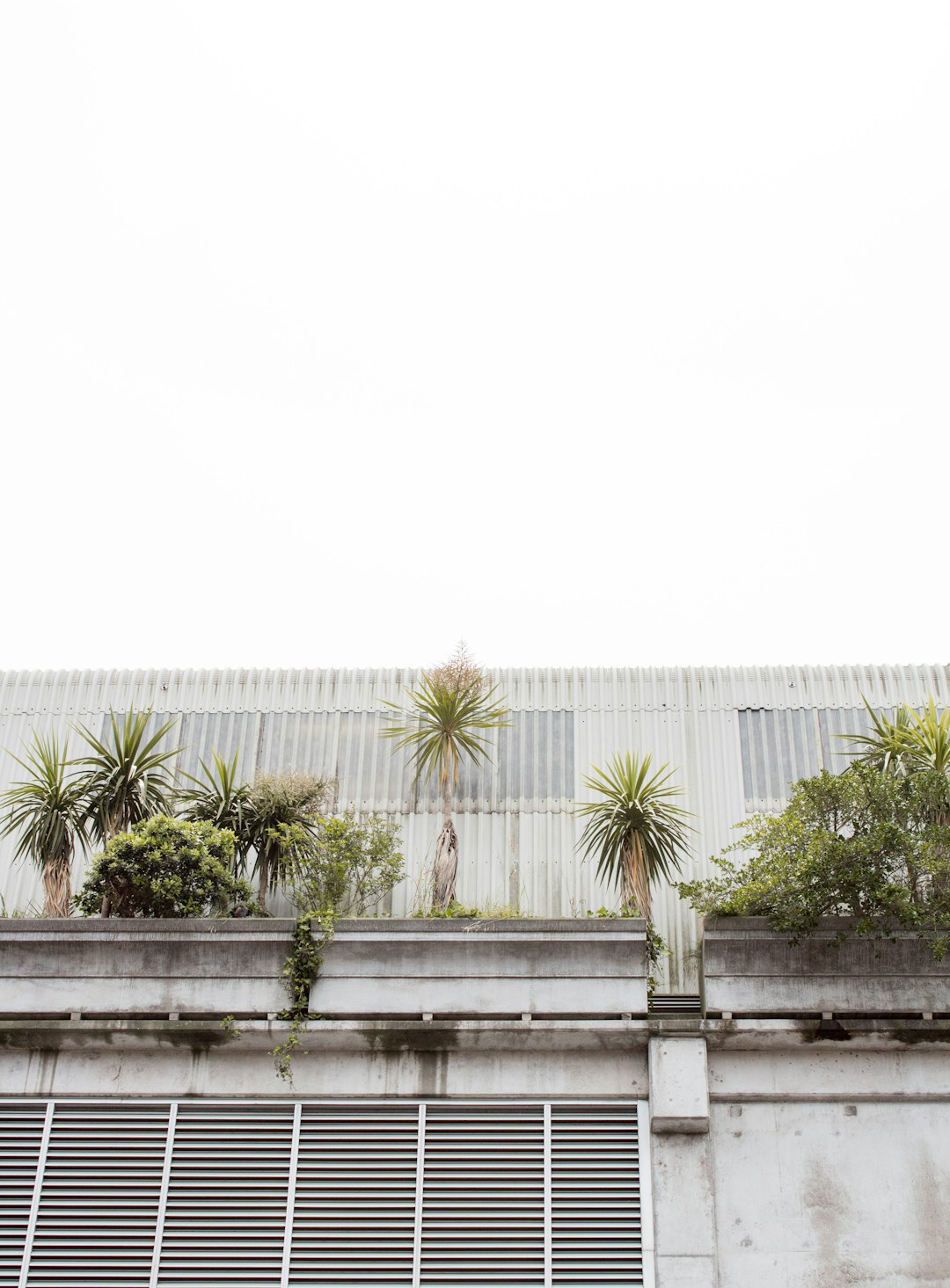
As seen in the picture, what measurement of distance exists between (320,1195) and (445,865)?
4242 mm

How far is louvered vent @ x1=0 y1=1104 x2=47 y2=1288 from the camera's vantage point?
37.0ft

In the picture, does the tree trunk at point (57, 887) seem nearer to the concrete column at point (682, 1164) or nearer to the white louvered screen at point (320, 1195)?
the white louvered screen at point (320, 1195)

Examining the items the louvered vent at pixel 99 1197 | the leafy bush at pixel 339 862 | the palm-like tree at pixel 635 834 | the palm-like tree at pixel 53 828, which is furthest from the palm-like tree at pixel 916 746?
the palm-like tree at pixel 53 828

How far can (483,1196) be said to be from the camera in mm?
11281

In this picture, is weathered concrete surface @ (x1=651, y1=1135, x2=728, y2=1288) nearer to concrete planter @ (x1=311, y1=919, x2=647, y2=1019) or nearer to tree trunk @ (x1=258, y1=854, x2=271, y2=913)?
concrete planter @ (x1=311, y1=919, x2=647, y2=1019)

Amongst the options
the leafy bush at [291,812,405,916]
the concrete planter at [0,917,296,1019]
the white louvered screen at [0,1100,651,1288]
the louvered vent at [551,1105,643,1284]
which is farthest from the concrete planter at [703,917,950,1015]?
the concrete planter at [0,917,296,1019]

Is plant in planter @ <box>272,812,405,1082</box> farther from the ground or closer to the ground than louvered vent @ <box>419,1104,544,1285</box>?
farther from the ground

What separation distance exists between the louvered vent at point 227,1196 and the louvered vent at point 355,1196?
0.69 ft

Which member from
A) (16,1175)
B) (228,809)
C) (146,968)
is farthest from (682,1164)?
(228,809)

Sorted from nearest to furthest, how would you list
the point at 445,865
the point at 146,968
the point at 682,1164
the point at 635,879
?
the point at 682,1164, the point at 146,968, the point at 635,879, the point at 445,865

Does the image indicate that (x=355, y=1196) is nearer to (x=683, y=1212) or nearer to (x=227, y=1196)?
(x=227, y=1196)

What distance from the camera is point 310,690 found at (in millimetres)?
17078

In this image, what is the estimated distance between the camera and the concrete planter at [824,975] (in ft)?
38.0

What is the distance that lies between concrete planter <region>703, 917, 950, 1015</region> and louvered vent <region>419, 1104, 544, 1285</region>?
2.30m
